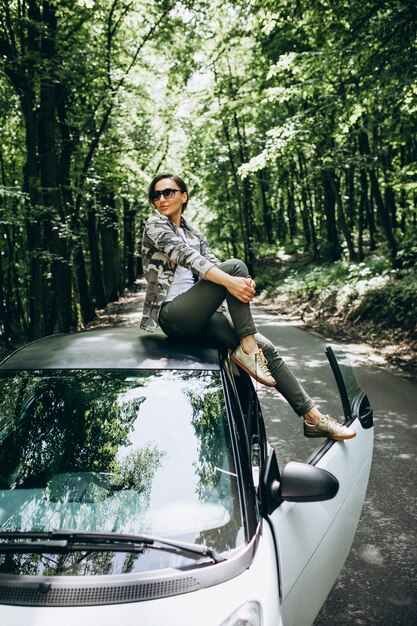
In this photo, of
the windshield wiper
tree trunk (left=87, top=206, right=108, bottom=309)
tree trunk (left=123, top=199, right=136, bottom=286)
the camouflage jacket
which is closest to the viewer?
the windshield wiper

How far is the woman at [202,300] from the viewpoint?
3.13 metres

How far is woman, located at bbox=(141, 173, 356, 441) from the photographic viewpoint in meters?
3.13

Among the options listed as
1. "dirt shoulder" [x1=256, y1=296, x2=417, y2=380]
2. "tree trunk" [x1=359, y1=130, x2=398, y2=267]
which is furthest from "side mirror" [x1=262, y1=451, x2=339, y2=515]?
"tree trunk" [x1=359, y1=130, x2=398, y2=267]

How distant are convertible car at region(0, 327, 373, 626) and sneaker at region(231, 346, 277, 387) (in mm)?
191

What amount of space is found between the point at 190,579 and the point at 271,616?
318mm

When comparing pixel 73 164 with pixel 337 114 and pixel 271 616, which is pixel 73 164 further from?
pixel 271 616

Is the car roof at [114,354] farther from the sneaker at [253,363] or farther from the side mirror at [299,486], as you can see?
the side mirror at [299,486]

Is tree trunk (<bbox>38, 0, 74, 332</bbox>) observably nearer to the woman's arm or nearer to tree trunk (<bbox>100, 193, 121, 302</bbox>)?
the woman's arm

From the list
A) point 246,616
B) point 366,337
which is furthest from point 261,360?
point 366,337

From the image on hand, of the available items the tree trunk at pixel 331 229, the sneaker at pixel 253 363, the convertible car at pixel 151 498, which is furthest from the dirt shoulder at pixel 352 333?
the convertible car at pixel 151 498

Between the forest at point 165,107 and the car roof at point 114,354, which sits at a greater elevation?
the forest at point 165,107

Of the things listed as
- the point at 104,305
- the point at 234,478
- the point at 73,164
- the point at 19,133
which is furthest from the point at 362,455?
the point at 104,305

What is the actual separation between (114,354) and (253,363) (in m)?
0.82

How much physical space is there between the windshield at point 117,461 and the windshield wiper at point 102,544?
28mm
